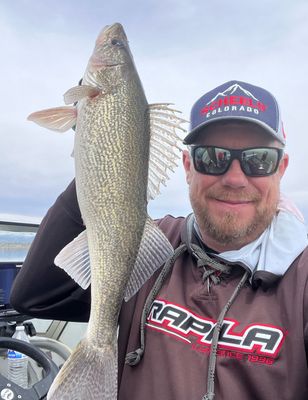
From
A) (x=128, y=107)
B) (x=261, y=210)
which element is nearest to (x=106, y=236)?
(x=128, y=107)

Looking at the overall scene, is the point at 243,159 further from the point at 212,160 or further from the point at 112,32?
the point at 112,32

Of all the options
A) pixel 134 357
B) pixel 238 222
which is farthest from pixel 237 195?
pixel 134 357

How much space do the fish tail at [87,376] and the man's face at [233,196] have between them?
0.80 m

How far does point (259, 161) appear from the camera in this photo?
2098 millimetres

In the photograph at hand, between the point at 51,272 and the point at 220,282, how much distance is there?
82cm

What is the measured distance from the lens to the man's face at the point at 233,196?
2146 millimetres

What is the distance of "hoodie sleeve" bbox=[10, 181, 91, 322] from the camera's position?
212 cm

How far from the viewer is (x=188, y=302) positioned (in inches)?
81.7

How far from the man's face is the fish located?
1.35 ft

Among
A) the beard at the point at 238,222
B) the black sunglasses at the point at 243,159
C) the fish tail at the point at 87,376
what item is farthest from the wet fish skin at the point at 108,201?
the beard at the point at 238,222

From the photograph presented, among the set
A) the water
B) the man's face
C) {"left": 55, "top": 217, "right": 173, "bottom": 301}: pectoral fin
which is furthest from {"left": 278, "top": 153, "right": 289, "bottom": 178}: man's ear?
the water

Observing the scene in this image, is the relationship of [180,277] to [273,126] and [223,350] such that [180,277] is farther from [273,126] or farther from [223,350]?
[273,126]

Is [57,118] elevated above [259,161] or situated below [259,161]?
above

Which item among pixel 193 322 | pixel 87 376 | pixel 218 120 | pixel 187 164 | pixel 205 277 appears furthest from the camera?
pixel 187 164
